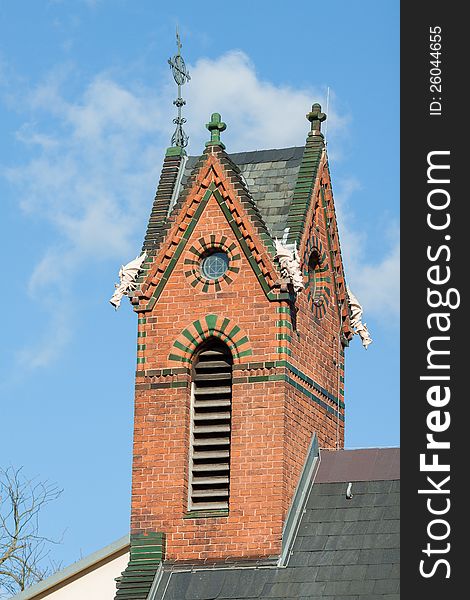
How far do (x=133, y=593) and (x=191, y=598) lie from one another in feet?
3.73

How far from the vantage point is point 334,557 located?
3381cm

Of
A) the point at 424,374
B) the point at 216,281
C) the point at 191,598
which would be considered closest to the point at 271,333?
the point at 216,281

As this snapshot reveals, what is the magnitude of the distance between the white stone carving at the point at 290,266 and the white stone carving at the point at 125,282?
9.89ft

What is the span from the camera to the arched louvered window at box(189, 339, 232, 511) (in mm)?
35625

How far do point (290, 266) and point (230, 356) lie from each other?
2.11 metres

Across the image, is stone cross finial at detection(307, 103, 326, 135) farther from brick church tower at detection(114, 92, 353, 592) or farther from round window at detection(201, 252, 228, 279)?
round window at detection(201, 252, 228, 279)

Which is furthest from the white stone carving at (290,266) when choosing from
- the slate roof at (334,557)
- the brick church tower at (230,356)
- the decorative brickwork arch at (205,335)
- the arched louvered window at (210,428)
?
the slate roof at (334,557)

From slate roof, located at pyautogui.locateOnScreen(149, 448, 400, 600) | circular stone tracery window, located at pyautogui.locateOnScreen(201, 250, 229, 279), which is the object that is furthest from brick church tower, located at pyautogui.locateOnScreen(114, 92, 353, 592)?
slate roof, located at pyautogui.locateOnScreen(149, 448, 400, 600)

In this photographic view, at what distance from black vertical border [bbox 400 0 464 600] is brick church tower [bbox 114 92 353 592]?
6.75m

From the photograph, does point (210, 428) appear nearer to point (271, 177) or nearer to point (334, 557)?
point (334, 557)

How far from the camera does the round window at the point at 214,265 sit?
36688mm

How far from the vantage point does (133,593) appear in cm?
3447

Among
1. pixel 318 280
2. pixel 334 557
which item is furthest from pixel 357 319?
pixel 334 557

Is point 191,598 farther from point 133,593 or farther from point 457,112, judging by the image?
point 457,112
